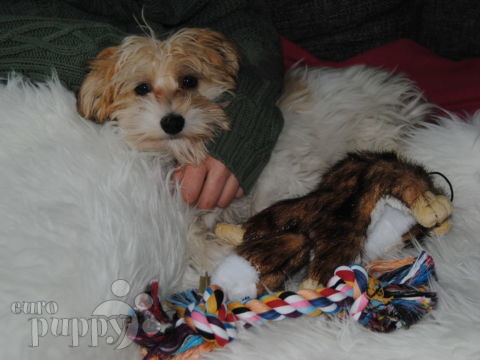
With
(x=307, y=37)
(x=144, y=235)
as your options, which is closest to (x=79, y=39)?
(x=144, y=235)

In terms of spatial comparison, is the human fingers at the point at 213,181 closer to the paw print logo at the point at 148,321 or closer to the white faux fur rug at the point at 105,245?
the white faux fur rug at the point at 105,245

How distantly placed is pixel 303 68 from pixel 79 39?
0.92 meters

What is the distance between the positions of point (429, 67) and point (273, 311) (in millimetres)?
1534

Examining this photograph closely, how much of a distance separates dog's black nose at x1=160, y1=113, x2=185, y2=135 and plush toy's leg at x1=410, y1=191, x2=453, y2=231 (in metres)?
0.68

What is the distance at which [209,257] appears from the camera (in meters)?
1.43

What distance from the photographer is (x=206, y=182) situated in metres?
1.53

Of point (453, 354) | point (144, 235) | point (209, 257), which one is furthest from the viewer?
point (209, 257)

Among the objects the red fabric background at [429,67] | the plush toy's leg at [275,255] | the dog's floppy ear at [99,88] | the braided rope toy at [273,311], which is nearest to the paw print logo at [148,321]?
the braided rope toy at [273,311]

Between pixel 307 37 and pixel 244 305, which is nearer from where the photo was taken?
pixel 244 305

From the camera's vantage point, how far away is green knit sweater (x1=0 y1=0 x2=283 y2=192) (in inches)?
57.8

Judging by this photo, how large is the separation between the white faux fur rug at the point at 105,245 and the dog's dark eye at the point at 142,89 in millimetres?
200

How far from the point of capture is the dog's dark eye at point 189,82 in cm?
158

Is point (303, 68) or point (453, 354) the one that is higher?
point (303, 68)

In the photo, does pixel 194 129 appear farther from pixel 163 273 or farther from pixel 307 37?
pixel 307 37
